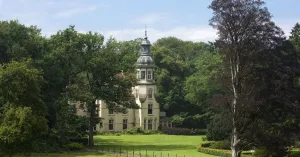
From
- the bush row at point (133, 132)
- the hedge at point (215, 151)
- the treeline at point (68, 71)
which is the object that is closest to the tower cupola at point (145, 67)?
the bush row at point (133, 132)

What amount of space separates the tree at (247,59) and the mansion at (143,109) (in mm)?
41812

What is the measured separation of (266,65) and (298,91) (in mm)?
2775

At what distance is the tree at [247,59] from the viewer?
27.7 meters

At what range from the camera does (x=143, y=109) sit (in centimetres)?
7075

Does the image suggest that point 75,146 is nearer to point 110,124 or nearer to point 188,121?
point 110,124

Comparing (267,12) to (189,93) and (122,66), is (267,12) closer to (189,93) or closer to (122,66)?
(122,66)

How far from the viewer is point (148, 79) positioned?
7156cm

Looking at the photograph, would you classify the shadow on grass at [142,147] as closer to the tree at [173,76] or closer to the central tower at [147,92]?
the central tower at [147,92]

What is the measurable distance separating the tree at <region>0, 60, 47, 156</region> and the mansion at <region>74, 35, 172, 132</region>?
125ft

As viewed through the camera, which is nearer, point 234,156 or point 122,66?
point 234,156

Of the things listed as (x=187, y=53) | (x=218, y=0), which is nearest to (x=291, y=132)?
(x=218, y=0)

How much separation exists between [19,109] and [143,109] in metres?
41.1

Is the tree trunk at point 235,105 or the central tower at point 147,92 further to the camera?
the central tower at point 147,92

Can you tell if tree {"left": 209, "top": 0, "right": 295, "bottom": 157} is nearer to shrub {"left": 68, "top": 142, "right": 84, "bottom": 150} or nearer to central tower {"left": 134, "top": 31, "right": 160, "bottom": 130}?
shrub {"left": 68, "top": 142, "right": 84, "bottom": 150}
